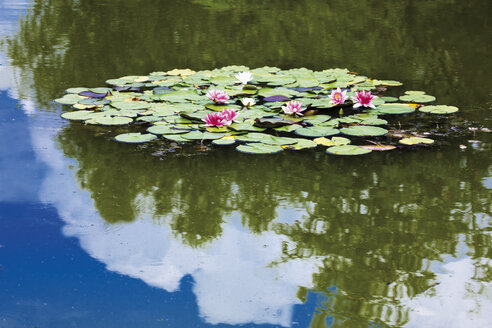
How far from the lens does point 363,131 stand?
3.39m

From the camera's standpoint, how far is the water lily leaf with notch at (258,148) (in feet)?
10.1

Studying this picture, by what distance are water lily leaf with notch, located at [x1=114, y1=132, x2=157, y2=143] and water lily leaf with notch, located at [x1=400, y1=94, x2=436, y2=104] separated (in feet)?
5.73

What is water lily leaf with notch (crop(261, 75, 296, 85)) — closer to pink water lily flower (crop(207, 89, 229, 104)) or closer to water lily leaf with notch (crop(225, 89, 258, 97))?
water lily leaf with notch (crop(225, 89, 258, 97))

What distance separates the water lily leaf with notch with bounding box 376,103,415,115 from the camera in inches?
148

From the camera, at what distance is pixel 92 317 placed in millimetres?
1767

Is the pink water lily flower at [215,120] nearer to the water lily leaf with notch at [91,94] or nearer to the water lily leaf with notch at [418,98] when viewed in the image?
the water lily leaf with notch at [91,94]

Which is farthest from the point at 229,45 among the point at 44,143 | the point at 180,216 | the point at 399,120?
the point at 180,216

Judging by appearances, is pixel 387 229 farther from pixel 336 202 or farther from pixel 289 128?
pixel 289 128

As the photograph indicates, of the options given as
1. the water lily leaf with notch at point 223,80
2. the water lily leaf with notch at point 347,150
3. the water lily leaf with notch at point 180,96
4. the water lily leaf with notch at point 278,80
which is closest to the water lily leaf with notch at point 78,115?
the water lily leaf with notch at point 180,96

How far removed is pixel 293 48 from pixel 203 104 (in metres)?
2.15

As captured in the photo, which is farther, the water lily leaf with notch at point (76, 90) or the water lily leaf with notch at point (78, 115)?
the water lily leaf with notch at point (76, 90)

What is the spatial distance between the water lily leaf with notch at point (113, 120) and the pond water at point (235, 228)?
0.08 metres

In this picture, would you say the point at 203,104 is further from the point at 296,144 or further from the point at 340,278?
the point at 340,278

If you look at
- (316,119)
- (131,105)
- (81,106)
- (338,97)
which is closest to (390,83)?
(338,97)
